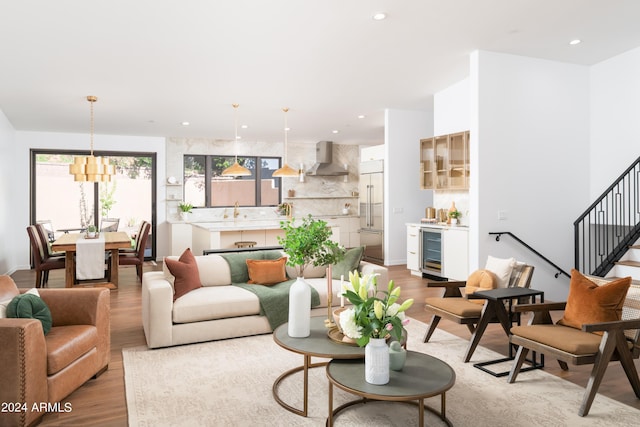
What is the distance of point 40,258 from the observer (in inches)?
258

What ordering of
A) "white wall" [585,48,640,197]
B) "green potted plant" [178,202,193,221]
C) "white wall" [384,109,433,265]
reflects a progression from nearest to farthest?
"white wall" [585,48,640,197], "white wall" [384,109,433,265], "green potted plant" [178,202,193,221]

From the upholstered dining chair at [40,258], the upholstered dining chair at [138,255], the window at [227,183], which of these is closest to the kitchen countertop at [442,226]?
the upholstered dining chair at [138,255]

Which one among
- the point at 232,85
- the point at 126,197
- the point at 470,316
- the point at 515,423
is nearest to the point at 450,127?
the point at 232,85

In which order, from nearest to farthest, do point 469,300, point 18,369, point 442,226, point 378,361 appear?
point 378,361, point 18,369, point 469,300, point 442,226

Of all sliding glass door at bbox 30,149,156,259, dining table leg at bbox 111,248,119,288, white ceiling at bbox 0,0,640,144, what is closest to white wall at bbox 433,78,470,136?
white ceiling at bbox 0,0,640,144

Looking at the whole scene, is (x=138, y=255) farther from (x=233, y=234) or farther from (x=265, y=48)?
(x=265, y=48)

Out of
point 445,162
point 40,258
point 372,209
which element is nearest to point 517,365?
point 445,162

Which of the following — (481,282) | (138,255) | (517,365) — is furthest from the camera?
(138,255)

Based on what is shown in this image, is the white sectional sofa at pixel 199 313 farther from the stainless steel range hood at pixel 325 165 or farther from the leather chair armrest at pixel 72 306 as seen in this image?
the stainless steel range hood at pixel 325 165

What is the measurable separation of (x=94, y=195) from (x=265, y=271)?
6.62 m

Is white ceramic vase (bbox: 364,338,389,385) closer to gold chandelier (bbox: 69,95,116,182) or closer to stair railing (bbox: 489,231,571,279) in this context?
stair railing (bbox: 489,231,571,279)

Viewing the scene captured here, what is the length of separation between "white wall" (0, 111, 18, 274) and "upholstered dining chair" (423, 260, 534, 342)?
7461mm

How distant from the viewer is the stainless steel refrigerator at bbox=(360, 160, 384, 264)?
30.9 ft

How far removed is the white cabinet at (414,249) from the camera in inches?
293
